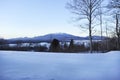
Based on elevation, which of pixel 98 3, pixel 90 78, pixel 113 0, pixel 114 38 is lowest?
pixel 90 78

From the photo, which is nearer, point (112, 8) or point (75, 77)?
point (75, 77)

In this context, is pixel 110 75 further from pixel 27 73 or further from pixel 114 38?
pixel 114 38

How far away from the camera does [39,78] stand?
11.4 feet

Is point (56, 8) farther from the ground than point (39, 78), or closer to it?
farther from the ground

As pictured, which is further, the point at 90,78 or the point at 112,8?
the point at 112,8

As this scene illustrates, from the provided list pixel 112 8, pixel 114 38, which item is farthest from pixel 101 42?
pixel 112 8

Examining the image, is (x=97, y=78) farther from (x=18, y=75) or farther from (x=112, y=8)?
(x=112, y=8)

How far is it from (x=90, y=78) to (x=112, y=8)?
24.8ft

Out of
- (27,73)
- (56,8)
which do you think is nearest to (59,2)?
(56,8)

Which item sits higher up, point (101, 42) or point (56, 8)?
point (56, 8)

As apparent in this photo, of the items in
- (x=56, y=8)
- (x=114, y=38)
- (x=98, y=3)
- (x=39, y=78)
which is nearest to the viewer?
(x=39, y=78)

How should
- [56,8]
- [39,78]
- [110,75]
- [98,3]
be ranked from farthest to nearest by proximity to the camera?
[56,8]
[98,3]
[110,75]
[39,78]

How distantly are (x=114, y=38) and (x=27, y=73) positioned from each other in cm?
1938

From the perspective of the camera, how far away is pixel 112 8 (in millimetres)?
10445
